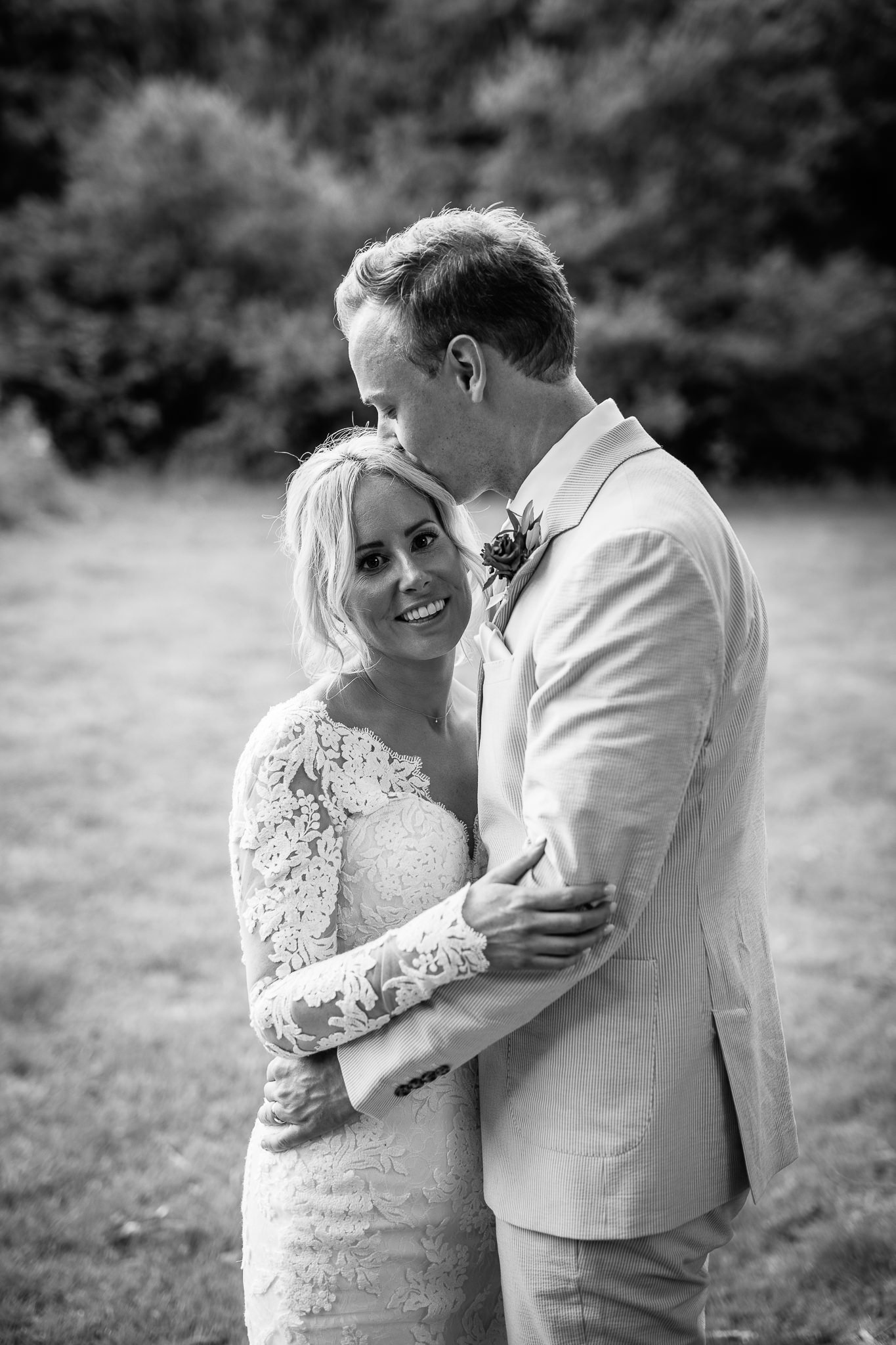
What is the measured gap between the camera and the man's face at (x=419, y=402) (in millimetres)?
2111

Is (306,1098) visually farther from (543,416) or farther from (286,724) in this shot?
(543,416)

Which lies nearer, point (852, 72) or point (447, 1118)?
point (447, 1118)

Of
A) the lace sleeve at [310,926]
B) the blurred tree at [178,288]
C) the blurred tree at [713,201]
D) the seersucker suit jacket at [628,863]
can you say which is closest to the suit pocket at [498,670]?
the seersucker suit jacket at [628,863]

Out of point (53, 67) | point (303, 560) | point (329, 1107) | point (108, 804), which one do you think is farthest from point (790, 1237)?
point (53, 67)

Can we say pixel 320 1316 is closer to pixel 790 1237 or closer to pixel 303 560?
pixel 303 560

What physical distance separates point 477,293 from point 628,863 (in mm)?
1005

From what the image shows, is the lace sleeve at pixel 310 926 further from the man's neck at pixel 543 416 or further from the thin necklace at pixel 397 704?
the man's neck at pixel 543 416

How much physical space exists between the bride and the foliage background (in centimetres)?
1330

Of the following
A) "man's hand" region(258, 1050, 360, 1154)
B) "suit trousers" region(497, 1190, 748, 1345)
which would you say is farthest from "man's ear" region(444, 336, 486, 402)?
"suit trousers" region(497, 1190, 748, 1345)

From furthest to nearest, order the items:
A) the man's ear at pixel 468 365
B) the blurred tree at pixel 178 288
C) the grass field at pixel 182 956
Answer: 1. the blurred tree at pixel 178 288
2. the grass field at pixel 182 956
3. the man's ear at pixel 468 365

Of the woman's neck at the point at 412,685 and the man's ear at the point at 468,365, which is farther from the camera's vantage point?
the woman's neck at the point at 412,685

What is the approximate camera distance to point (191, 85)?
15.9m

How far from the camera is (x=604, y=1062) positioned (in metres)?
1.89

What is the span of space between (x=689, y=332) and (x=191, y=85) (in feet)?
25.2
